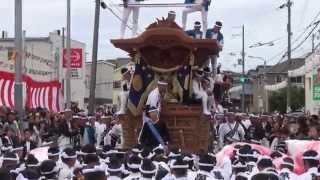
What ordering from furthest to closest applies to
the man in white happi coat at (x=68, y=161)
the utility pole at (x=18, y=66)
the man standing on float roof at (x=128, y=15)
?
the man standing on float roof at (x=128, y=15) → the utility pole at (x=18, y=66) → the man in white happi coat at (x=68, y=161)

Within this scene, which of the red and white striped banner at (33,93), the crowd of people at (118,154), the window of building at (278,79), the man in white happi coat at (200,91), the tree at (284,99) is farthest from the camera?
the window of building at (278,79)

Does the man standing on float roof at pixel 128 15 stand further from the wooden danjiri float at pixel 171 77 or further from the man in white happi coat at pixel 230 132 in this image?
the man in white happi coat at pixel 230 132

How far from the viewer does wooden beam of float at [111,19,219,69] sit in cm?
1503

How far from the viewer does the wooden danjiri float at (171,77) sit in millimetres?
15031

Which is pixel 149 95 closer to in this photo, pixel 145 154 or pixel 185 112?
pixel 185 112

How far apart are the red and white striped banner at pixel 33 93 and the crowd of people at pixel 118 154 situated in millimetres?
471

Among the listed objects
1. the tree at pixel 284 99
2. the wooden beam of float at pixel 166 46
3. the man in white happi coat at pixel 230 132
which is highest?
the wooden beam of float at pixel 166 46

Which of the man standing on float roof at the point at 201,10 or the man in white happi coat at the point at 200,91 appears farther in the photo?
the man standing on float roof at the point at 201,10

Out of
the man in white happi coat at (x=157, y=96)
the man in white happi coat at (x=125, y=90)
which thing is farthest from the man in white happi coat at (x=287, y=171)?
the man in white happi coat at (x=125, y=90)

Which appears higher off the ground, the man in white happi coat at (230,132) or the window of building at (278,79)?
the window of building at (278,79)

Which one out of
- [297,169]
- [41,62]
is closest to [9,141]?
[297,169]

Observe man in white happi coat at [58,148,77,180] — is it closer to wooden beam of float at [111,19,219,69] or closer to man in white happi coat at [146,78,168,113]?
man in white happi coat at [146,78,168,113]

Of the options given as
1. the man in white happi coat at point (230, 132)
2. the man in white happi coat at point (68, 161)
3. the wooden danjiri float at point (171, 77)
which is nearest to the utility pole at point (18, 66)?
the wooden danjiri float at point (171, 77)

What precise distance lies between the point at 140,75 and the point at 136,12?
1845 millimetres
